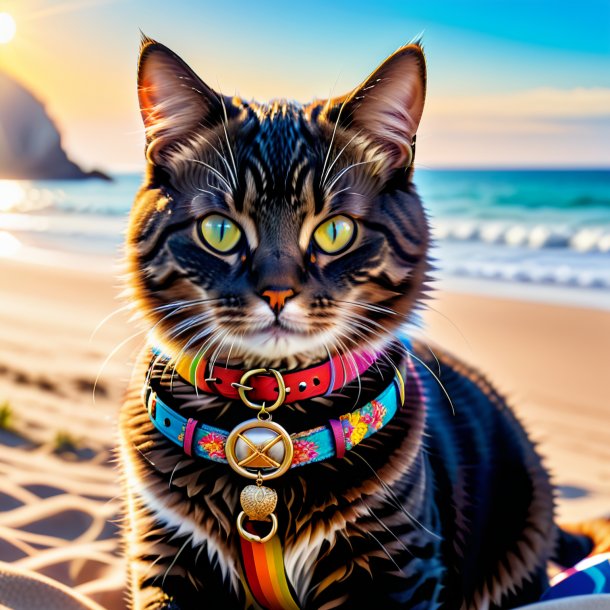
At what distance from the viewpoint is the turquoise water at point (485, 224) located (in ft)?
9.78

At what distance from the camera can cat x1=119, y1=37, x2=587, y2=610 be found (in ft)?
2.22

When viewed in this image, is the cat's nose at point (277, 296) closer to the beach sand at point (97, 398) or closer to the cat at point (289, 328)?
the cat at point (289, 328)

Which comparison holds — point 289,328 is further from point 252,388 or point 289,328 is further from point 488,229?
point 488,229

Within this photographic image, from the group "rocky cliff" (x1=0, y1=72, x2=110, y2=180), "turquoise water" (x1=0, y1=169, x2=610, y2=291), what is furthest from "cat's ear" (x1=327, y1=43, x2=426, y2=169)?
"rocky cliff" (x1=0, y1=72, x2=110, y2=180)

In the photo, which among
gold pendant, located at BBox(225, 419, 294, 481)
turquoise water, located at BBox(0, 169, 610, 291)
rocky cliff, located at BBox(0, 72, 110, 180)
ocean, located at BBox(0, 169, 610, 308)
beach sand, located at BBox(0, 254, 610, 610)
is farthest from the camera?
rocky cliff, located at BBox(0, 72, 110, 180)

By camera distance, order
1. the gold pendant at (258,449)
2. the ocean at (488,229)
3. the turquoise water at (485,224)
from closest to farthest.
Answer: the gold pendant at (258,449)
the ocean at (488,229)
the turquoise water at (485,224)

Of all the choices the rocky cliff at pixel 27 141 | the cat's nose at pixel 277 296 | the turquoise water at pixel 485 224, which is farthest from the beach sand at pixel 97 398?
the rocky cliff at pixel 27 141

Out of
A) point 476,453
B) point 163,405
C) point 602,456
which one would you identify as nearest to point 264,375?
point 163,405

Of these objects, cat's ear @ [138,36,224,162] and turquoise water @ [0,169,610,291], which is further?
turquoise water @ [0,169,610,291]

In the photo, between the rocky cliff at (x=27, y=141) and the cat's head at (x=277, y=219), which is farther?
the rocky cliff at (x=27, y=141)

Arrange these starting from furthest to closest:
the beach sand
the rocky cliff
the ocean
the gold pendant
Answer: the rocky cliff < the ocean < the beach sand < the gold pendant

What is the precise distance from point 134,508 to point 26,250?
113 inches

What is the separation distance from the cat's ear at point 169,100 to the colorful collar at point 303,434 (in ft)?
0.98

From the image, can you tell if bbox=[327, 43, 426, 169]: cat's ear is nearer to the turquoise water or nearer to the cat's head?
the cat's head
